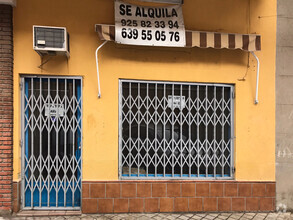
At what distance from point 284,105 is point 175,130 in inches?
88.8

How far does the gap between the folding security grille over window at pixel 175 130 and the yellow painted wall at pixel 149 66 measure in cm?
18

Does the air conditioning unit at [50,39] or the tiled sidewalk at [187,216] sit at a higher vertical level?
the air conditioning unit at [50,39]

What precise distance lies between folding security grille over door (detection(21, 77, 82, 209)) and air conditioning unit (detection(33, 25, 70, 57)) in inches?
23.9

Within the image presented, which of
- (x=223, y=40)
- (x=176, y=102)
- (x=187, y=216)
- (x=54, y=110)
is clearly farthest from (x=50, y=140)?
(x=223, y=40)

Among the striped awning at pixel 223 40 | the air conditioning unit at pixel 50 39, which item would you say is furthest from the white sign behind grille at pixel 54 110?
the striped awning at pixel 223 40

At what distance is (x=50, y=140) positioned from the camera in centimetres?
396

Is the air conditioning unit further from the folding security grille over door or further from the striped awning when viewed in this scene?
the striped awning

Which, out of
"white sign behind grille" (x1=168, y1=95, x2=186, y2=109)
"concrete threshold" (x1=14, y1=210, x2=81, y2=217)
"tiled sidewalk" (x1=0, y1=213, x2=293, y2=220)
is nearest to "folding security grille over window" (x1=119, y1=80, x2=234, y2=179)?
"white sign behind grille" (x1=168, y1=95, x2=186, y2=109)

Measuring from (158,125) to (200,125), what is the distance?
853 mm

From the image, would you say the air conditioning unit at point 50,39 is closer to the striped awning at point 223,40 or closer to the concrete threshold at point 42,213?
the striped awning at point 223,40

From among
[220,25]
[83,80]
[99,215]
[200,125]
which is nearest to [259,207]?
[200,125]

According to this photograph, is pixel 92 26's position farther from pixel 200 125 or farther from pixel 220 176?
pixel 220 176

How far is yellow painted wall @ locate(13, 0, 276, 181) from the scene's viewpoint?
3.83 metres

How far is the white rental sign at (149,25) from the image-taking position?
151 inches
